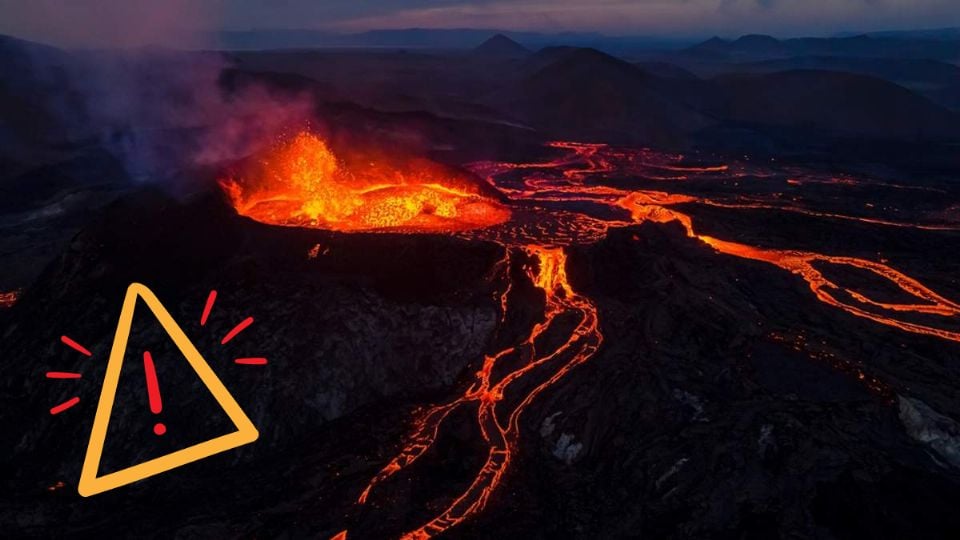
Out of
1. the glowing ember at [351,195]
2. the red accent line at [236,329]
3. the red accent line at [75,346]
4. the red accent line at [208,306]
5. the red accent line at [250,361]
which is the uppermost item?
the glowing ember at [351,195]

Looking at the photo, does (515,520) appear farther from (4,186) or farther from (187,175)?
(4,186)

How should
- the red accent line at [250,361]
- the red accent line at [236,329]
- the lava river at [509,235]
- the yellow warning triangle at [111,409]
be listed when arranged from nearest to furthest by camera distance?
the yellow warning triangle at [111,409] → the lava river at [509,235] → the red accent line at [250,361] → the red accent line at [236,329]

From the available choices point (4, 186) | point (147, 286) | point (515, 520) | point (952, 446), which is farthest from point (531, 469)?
point (4, 186)

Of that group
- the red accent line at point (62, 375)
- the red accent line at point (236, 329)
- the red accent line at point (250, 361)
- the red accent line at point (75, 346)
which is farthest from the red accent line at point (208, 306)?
the red accent line at point (62, 375)

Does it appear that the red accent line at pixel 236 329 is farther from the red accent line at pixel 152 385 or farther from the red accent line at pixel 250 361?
the red accent line at pixel 152 385

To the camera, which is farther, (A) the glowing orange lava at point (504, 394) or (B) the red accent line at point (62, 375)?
(B) the red accent line at point (62, 375)

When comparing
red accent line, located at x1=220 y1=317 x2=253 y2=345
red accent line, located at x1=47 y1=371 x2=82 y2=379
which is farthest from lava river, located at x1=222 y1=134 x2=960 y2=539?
red accent line, located at x1=47 y1=371 x2=82 y2=379
